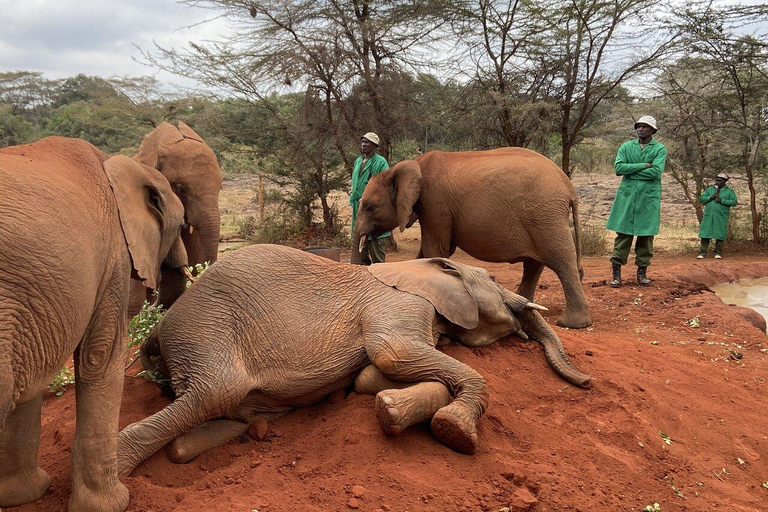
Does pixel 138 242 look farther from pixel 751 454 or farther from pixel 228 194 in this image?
pixel 228 194

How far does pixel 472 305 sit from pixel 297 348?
129 centimetres

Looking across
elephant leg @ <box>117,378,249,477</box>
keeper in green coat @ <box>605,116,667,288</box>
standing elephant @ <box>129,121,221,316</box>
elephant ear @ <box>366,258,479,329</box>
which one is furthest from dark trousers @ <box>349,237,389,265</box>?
elephant leg @ <box>117,378,249,477</box>

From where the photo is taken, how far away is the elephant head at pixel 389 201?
6.75 meters

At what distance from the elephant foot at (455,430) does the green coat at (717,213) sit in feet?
39.8

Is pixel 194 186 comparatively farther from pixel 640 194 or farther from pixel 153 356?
pixel 640 194

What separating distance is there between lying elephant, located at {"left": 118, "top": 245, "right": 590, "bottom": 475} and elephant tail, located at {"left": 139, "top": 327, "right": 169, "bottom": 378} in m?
0.01

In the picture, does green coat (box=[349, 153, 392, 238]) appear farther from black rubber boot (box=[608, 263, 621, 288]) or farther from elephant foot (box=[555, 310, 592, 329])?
black rubber boot (box=[608, 263, 621, 288])

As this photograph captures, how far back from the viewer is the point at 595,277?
977cm

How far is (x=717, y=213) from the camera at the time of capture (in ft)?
41.8

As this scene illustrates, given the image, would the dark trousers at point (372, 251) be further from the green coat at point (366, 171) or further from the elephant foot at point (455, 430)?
the elephant foot at point (455, 430)

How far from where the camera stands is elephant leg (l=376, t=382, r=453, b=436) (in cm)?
281

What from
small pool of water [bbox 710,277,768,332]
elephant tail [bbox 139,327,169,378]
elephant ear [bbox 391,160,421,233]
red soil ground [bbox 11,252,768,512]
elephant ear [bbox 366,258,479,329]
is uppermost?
elephant ear [bbox 391,160,421,233]

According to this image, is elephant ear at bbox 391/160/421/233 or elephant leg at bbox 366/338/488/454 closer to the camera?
elephant leg at bbox 366/338/488/454

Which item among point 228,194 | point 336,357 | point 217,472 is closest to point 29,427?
point 217,472
